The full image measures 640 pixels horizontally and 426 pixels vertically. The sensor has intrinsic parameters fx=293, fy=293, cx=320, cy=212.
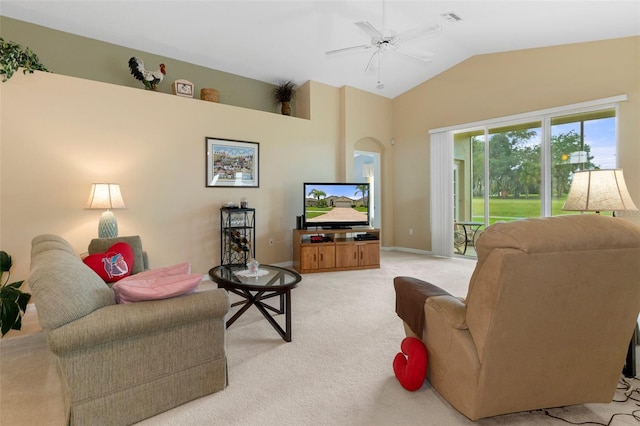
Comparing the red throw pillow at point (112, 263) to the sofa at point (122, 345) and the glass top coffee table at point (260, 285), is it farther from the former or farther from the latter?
the sofa at point (122, 345)

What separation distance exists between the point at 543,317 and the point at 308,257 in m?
3.57

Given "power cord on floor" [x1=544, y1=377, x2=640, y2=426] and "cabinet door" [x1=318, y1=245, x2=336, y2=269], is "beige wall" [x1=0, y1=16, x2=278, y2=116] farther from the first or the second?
"power cord on floor" [x1=544, y1=377, x2=640, y2=426]

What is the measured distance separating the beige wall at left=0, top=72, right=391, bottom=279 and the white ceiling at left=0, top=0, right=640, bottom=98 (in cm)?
77

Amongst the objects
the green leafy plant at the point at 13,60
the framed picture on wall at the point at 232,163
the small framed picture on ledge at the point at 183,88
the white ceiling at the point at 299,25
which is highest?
the white ceiling at the point at 299,25

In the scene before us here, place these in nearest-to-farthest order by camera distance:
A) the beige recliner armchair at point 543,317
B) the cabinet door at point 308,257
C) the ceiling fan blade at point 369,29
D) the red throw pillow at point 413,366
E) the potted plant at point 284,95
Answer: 1. the beige recliner armchair at point 543,317
2. the red throw pillow at point 413,366
3. the ceiling fan blade at point 369,29
4. the cabinet door at point 308,257
5. the potted plant at point 284,95

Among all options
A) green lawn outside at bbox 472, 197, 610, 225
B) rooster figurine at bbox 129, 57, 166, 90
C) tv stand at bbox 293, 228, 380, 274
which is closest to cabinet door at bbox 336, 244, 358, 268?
tv stand at bbox 293, 228, 380, 274

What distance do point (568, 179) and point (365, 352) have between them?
4.36 metres

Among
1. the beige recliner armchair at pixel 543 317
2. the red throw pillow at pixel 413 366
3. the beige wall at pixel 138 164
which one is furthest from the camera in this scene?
the beige wall at pixel 138 164

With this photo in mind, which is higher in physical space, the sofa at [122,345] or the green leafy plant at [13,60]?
the green leafy plant at [13,60]

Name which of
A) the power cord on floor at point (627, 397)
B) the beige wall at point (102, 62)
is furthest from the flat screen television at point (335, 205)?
the power cord on floor at point (627, 397)

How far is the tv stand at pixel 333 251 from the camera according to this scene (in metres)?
4.66

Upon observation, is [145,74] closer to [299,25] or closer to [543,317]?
[299,25]

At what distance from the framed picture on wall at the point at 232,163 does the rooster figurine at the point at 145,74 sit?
3.17ft

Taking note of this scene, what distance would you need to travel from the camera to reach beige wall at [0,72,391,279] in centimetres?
315
